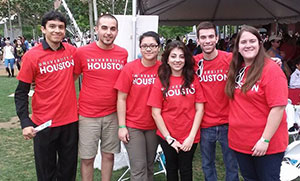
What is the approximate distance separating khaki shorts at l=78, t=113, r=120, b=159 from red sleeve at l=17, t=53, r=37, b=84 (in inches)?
25.7

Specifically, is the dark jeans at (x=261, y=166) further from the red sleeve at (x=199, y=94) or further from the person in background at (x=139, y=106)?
the person in background at (x=139, y=106)

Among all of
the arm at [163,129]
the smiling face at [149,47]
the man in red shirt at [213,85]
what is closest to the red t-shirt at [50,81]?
the smiling face at [149,47]

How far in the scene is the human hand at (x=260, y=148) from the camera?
6.95 feet

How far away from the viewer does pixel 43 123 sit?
8.79 ft

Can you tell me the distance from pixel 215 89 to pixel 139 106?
2.40 feet

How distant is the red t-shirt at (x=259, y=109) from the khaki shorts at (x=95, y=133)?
1239 mm

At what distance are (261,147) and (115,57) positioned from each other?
1596 mm

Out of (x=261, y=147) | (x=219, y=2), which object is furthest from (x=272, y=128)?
(x=219, y=2)

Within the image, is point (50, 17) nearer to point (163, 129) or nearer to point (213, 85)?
point (163, 129)

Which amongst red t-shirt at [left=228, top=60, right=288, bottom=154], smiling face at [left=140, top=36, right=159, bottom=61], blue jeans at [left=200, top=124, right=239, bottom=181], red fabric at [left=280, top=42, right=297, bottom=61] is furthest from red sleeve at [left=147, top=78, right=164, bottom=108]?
red fabric at [left=280, top=42, right=297, bottom=61]

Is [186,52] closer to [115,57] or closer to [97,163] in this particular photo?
[115,57]

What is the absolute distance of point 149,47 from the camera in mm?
2658

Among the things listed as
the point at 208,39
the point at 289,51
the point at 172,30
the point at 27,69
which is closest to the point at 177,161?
the point at 208,39

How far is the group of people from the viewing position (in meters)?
2.54
